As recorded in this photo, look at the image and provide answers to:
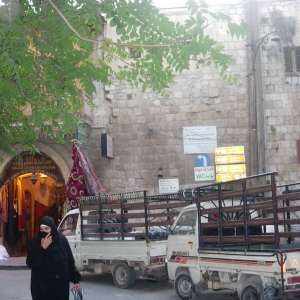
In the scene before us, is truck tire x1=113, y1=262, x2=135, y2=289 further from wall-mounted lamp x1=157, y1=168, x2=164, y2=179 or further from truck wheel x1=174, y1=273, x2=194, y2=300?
wall-mounted lamp x1=157, y1=168, x2=164, y2=179

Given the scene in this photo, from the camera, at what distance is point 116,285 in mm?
11750

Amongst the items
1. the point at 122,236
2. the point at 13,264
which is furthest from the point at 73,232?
the point at 13,264

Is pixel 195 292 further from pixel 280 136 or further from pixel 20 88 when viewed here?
pixel 280 136

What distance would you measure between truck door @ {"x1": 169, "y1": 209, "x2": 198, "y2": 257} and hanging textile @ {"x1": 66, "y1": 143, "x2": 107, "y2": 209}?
689 cm

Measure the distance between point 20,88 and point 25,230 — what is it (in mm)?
13620

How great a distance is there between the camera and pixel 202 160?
→ 17.4 meters

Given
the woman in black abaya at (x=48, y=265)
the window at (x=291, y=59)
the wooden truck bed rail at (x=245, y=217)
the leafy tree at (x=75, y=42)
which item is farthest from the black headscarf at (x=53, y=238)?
the window at (x=291, y=59)

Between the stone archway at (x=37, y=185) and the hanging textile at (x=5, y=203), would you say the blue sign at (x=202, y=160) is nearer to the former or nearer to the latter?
the stone archway at (x=37, y=185)

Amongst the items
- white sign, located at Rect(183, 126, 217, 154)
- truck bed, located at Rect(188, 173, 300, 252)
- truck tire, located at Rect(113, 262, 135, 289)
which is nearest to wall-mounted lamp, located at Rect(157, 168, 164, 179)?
white sign, located at Rect(183, 126, 217, 154)

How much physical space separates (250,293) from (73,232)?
19.2 ft

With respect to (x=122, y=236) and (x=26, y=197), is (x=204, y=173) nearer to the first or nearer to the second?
(x=122, y=236)

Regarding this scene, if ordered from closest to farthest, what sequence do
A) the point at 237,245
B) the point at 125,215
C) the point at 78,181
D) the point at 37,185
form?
the point at 237,245
the point at 125,215
the point at 78,181
the point at 37,185

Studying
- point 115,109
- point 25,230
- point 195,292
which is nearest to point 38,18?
point 195,292

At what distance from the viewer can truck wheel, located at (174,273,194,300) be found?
31.3 ft
